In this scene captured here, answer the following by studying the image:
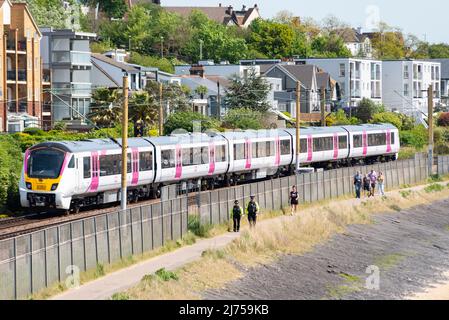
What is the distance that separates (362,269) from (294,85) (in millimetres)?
75403

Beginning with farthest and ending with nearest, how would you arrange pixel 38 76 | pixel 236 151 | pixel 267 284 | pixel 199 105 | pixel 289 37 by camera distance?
pixel 289 37, pixel 199 105, pixel 38 76, pixel 236 151, pixel 267 284

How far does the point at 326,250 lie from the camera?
1692 inches

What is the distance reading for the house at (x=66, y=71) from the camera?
8606 cm

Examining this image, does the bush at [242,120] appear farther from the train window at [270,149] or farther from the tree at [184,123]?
the train window at [270,149]

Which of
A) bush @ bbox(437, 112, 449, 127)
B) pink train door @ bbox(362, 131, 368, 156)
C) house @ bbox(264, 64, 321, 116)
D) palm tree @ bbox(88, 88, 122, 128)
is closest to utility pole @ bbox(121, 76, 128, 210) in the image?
palm tree @ bbox(88, 88, 122, 128)

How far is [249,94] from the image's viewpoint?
329 ft

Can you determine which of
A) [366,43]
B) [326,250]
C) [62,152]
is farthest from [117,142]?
[366,43]

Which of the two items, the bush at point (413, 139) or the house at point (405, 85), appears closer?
the bush at point (413, 139)

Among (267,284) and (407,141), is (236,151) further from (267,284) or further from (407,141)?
(407,141)

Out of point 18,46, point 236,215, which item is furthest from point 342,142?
point 236,215

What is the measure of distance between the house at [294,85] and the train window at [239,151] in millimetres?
53390

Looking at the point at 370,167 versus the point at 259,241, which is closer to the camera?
the point at 259,241

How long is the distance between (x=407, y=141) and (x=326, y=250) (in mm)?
58856

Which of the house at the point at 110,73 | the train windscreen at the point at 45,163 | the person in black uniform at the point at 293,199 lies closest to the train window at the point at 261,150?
the person in black uniform at the point at 293,199
